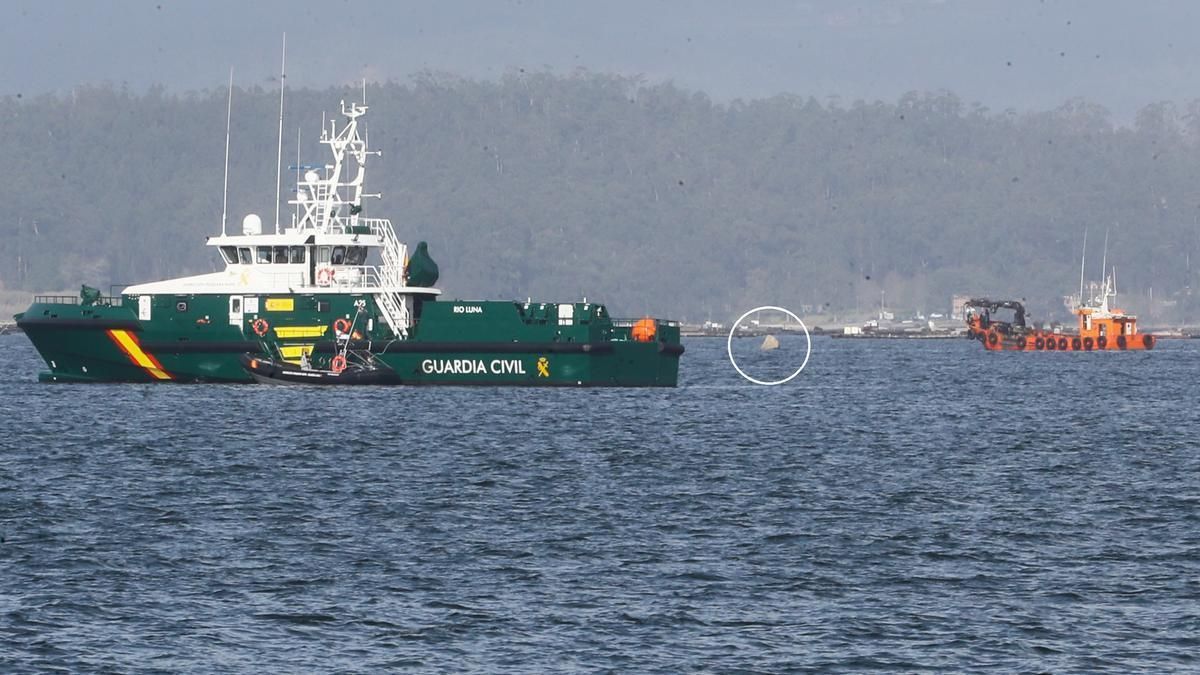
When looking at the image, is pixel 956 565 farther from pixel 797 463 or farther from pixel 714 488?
pixel 797 463

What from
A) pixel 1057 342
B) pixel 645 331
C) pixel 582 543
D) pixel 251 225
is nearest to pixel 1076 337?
pixel 1057 342

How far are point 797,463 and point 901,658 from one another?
2308 cm

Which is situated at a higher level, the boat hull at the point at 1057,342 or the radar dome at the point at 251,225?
the radar dome at the point at 251,225

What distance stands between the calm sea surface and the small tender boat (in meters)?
5.08

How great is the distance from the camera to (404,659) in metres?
21.3

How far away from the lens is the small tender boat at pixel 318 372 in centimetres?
6356

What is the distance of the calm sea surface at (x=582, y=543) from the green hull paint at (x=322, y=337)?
6.56 m

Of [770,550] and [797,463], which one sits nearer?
[770,550]

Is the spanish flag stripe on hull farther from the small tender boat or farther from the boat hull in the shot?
the boat hull

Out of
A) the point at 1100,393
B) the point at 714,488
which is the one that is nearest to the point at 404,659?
the point at 714,488

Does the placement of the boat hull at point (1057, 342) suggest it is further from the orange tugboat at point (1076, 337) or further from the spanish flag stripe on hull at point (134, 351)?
the spanish flag stripe on hull at point (134, 351)

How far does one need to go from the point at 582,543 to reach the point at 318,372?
35645 millimetres

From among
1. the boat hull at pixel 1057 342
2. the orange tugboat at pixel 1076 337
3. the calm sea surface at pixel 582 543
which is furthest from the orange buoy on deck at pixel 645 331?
the boat hull at pixel 1057 342

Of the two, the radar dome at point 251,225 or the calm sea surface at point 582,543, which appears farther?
the radar dome at point 251,225
